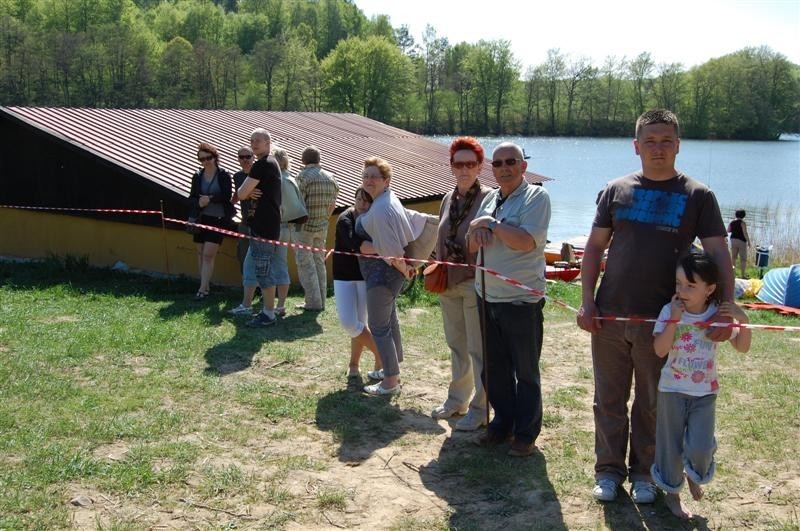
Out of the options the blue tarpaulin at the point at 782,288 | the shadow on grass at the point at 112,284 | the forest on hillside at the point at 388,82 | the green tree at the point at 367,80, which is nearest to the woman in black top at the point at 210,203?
the shadow on grass at the point at 112,284

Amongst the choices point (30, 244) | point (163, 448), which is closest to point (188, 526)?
point (163, 448)

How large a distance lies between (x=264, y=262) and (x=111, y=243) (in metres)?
4.76

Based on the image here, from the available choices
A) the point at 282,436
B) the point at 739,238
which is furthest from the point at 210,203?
the point at 739,238

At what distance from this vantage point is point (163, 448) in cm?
455

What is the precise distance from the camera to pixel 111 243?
11.5 meters

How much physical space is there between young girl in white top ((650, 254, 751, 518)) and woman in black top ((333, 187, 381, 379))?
2492 millimetres

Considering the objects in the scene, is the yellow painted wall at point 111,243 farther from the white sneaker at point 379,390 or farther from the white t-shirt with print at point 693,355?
the white t-shirt with print at point 693,355

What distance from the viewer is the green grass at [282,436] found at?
3918mm

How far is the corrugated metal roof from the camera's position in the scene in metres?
11.2

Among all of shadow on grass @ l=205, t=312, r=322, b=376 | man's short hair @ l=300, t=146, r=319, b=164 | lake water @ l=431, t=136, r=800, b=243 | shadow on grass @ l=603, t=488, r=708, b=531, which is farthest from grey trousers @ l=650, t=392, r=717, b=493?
lake water @ l=431, t=136, r=800, b=243

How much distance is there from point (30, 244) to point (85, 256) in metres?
1.57

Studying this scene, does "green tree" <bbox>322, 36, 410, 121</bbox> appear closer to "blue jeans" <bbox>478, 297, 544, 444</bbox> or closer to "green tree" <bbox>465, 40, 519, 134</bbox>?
"green tree" <bbox>465, 40, 519, 134</bbox>

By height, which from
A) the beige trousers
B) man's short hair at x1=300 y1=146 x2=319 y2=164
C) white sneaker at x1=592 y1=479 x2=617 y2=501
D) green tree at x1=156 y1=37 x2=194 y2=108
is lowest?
white sneaker at x1=592 y1=479 x2=617 y2=501

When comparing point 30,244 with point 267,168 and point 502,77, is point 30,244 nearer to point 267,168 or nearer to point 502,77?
point 267,168
